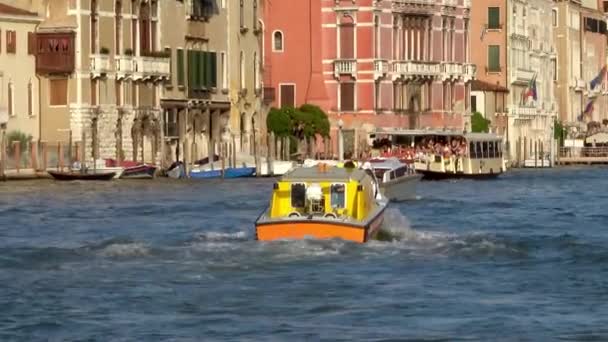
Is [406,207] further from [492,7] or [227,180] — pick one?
[492,7]

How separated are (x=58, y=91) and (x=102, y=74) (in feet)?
5.29

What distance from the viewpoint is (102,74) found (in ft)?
263

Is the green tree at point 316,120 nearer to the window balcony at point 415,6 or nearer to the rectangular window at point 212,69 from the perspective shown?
the rectangular window at point 212,69

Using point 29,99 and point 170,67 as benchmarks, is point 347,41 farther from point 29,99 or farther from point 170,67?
point 29,99

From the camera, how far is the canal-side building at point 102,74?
78.8m

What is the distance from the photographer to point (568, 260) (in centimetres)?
3984

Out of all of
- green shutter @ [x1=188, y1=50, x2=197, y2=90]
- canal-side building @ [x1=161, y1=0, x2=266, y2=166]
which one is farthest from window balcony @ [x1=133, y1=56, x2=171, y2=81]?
green shutter @ [x1=188, y1=50, x2=197, y2=90]

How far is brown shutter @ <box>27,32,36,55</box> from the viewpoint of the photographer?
3086 inches

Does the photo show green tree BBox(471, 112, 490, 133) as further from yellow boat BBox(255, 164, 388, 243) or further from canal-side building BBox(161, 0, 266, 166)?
yellow boat BBox(255, 164, 388, 243)

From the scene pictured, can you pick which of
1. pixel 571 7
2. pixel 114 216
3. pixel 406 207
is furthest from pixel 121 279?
pixel 571 7

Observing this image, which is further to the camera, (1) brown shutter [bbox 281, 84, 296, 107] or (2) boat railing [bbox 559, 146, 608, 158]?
(2) boat railing [bbox 559, 146, 608, 158]

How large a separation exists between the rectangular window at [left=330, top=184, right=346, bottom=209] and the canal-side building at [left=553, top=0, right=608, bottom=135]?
322ft

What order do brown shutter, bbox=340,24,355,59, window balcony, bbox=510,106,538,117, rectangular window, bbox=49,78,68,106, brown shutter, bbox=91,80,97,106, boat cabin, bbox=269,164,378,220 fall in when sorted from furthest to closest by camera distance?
window balcony, bbox=510,106,538,117, brown shutter, bbox=340,24,355,59, brown shutter, bbox=91,80,97,106, rectangular window, bbox=49,78,68,106, boat cabin, bbox=269,164,378,220

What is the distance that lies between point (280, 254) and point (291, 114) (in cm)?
5788
